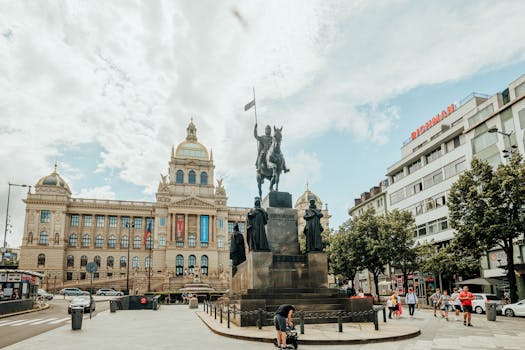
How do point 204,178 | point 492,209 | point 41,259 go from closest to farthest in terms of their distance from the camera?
point 492,209, point 41,259, point 204,178

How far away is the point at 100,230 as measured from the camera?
98.0m

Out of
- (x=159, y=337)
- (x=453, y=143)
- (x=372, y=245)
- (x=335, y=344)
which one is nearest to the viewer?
(x=335, y=344)

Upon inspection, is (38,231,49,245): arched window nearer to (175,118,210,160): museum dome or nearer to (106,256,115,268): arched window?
(106,256,115,268): arched window

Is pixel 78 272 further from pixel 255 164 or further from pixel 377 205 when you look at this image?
pixel 255 164

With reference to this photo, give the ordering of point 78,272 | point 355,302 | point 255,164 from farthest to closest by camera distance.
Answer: point 78,272 → point 255,164 → point 355,302

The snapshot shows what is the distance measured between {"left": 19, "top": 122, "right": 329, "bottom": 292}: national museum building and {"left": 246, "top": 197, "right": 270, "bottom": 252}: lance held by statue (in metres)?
70.3

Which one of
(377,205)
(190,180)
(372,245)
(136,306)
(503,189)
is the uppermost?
(190,180)

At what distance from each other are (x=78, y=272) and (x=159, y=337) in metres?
86.6

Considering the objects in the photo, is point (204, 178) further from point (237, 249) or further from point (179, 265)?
point (237, 249)

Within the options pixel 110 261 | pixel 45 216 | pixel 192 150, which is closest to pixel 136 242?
pixel 110 261

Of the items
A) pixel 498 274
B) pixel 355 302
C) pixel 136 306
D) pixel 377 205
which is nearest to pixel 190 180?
pixel 377 205

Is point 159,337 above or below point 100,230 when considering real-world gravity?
below

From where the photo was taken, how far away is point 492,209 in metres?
29.9

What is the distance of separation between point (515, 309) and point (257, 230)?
1784 centimetres
